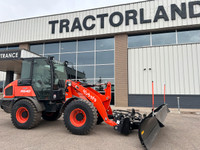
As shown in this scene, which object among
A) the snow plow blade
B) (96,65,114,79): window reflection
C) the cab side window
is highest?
(96,65,114,79): window reflection

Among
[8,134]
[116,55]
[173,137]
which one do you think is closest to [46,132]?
[8,134]

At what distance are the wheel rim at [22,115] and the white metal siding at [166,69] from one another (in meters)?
8.72

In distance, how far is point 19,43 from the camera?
51.1ft

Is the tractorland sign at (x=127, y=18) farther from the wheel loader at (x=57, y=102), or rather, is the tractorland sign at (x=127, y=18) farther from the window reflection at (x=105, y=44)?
the wheel loader at (x=57, y=102)

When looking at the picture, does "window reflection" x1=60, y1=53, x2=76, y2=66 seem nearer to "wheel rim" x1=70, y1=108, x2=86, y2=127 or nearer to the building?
the building

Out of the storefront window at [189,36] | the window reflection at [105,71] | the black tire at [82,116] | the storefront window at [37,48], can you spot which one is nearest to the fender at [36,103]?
the black tire at [82,116]

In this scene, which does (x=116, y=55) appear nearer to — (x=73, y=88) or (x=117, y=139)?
(x=73, y=88)

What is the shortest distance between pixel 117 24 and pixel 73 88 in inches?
371

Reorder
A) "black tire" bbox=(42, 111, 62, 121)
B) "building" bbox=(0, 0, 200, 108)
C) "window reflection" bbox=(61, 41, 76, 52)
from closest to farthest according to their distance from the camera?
"black tire" bbox=(42, 111, 62, 121), "building" bbox=(0, 0, 200, 108), "window reflection" bbox=(61, 41, 76, 52)

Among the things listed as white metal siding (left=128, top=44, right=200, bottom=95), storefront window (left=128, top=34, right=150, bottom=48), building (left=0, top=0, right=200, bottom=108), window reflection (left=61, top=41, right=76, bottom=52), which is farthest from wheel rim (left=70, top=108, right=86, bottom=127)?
window reflection (left=61, top=41, right=76, bottom=52)

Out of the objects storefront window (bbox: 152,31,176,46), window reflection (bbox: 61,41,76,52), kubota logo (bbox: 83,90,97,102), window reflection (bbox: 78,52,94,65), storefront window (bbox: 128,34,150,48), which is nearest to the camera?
kubota logo (bbox: 83,90,97,102)

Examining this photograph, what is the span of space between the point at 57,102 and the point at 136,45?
31.1 ft

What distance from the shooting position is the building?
11.3m

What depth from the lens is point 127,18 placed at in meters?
12.6
